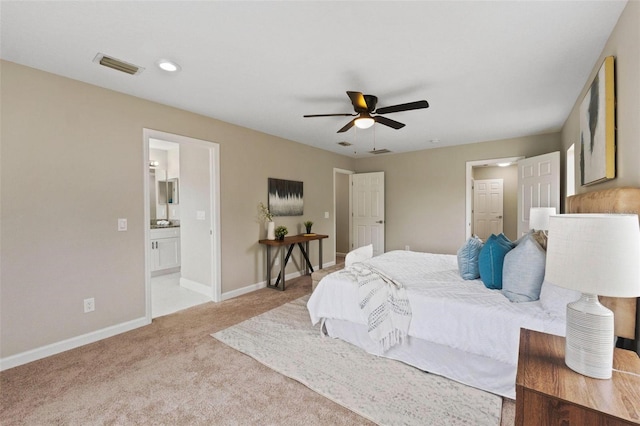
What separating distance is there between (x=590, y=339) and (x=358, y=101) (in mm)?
2322

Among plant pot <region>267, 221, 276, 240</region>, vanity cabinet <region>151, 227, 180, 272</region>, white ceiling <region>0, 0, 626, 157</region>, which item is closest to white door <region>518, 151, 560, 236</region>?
white ceiling <region>0, 0, 626, 157</region>

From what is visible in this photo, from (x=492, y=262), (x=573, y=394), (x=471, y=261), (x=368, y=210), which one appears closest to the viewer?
(x=573, y=394)

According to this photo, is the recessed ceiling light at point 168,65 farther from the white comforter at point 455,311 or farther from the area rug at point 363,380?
the area rug at point 363,380

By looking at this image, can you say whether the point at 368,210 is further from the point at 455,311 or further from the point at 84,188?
the point at 84,188

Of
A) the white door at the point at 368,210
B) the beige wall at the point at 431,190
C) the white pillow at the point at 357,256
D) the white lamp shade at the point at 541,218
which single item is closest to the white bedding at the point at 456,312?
the white pillow at the point at 357,256

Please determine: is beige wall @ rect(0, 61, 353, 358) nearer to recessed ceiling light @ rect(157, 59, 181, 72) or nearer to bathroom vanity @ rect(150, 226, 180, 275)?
recessed ceiling light @ rect(157, 59, 181, 72)

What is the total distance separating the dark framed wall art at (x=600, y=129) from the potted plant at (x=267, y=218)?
12.2ft

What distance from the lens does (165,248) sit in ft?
17.3

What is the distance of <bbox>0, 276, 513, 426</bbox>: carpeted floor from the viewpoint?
1739mm

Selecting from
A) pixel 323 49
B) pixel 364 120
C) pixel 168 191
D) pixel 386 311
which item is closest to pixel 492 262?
pixel 386 311

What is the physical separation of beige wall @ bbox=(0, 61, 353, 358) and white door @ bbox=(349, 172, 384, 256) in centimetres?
384

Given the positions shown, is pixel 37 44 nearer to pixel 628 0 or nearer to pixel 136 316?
pixel 136 316

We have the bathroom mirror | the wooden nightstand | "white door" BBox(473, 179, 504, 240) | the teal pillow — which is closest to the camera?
the wooden nightstand

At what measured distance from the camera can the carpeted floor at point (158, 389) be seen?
174cm
